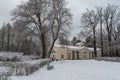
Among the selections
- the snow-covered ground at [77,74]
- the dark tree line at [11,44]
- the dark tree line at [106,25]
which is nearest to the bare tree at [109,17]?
the dark tree line at [106,25]

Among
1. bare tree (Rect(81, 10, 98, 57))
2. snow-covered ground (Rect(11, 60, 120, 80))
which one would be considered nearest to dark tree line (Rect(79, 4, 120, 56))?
bare tree (Rect(81, 10, 98, 57))

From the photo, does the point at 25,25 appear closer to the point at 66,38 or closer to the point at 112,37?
the point at 66,38

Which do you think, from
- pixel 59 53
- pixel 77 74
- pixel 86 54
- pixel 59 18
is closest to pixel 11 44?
pixel 59 53

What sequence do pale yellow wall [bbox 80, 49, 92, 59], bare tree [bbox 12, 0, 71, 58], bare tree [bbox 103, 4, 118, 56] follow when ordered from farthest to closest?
1. pale yellow wall [bbox 80, 49, 92, 59]
2. bare tree [bbox 103, 4, 118, 56]
3. bare tree [bbox 12, 0, 71, 58]

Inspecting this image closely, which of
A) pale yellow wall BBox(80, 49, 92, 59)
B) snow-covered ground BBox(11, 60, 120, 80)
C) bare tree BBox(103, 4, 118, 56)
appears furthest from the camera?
pale yellow wall BBox(80, 49, 92, 59)

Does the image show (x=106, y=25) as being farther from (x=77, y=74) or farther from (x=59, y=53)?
(x=77, y=74)

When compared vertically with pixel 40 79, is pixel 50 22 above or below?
above

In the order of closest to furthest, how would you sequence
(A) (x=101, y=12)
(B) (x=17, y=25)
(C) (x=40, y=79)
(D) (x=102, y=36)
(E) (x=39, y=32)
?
(C) (x=40, y=79) → (B) (x=17, y=25) → (E) (x=39, y=32) → (A) (x=101, y=12) → (D) (x=102, y=36)

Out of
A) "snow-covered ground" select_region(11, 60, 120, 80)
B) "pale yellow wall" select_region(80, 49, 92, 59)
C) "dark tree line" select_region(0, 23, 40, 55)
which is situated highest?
"dark tree line" select_region(0, 23, 40, 55)

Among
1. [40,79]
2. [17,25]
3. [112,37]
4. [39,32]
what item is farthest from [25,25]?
[112,37]

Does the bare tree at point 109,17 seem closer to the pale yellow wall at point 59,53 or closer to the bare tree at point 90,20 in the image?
the bare tree at point 90,20

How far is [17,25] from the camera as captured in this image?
33312mm

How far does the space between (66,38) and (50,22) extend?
14.0ft

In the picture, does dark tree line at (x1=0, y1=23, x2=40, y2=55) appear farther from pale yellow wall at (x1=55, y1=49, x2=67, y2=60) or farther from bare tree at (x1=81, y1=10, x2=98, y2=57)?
bare tree at (x1=81, y1=10, x2=98, y2=57)
